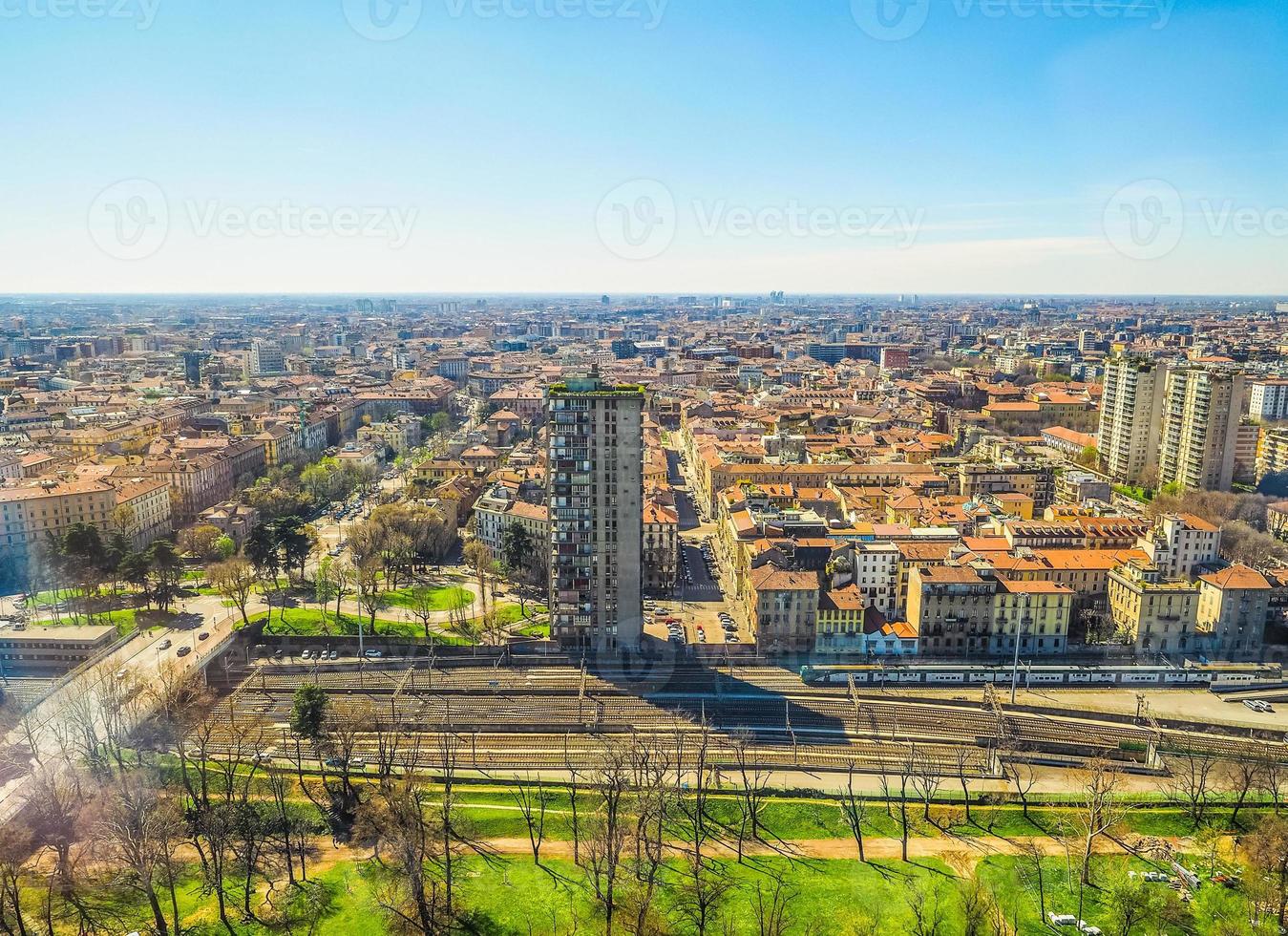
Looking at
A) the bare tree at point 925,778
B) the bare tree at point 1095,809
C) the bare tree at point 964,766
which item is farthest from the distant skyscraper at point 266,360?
the bare tree at point 1095,809

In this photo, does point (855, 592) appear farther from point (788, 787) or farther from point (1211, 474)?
point (1211, 474)

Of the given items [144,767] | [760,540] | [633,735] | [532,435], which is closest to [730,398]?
[532,435]

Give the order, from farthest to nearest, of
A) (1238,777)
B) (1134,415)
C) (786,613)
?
1. (1134,415)
2. (786,613)
3. (1238,777)

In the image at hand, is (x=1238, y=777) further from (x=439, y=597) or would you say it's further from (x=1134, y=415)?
(x=1134, y=415)

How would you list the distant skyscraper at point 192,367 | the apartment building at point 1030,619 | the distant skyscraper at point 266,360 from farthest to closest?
the distant skyscraper at point 266,360 → the distant skyscraper at point 192,367 → the apartment building at point 1030,619

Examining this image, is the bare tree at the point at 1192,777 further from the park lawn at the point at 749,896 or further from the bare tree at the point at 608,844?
the bare tree at the point at 608,844

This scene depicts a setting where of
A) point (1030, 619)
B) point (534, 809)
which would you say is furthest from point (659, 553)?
point (534, 809)
